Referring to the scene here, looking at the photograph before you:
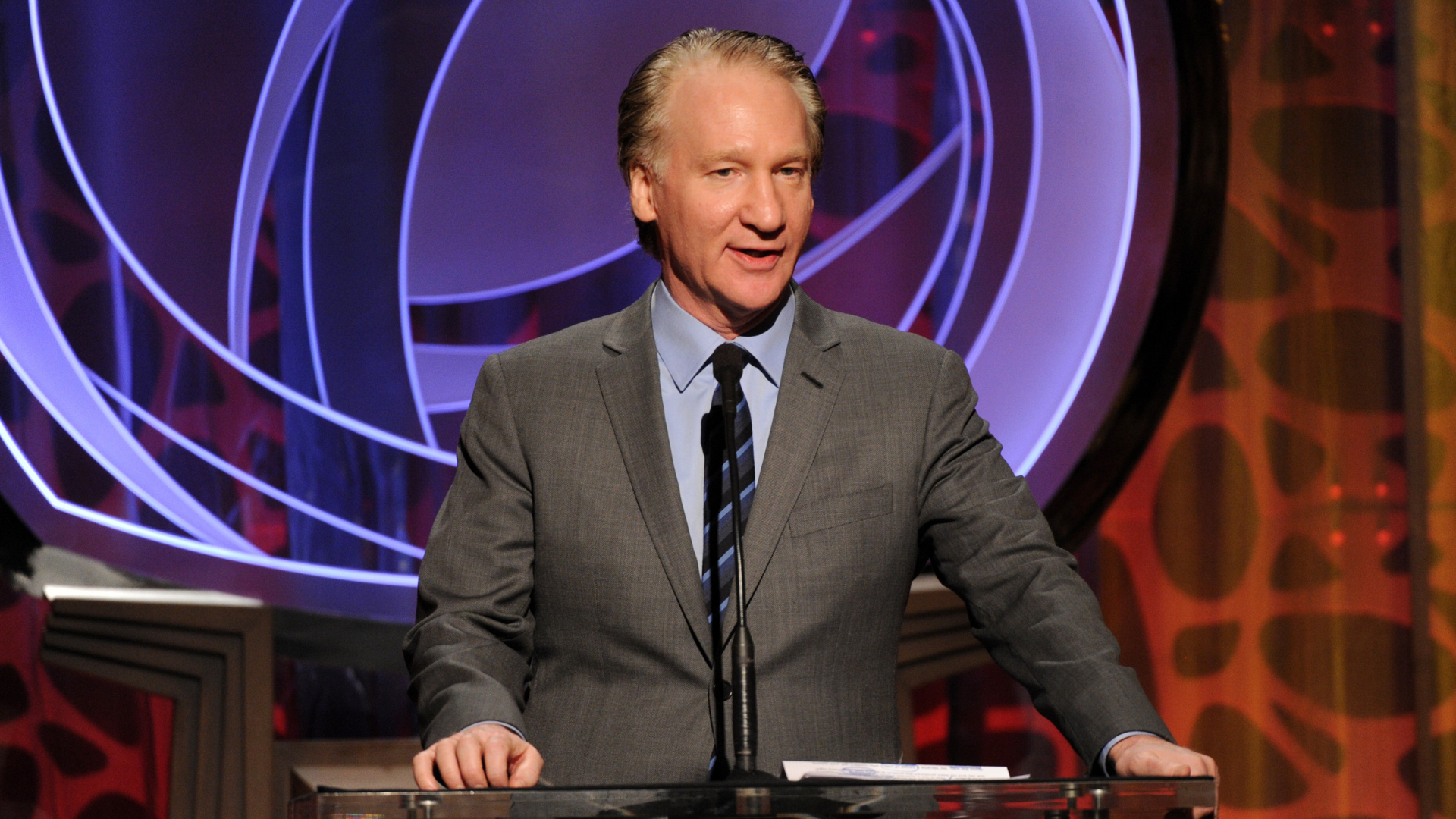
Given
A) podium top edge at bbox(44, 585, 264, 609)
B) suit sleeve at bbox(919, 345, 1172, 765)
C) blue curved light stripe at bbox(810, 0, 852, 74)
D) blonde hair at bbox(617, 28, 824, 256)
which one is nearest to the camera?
suit sleeve at bbox(919, 345, 1172, 765)

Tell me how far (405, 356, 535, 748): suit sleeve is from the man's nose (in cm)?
37

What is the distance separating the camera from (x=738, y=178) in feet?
5.14

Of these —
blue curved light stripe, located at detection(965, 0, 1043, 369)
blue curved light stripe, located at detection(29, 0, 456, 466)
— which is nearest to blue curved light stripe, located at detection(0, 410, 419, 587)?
blue curved light stripe, located at detection(29, 0, 456, 466)

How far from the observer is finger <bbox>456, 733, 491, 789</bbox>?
3.93 feet

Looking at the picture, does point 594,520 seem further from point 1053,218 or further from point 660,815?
point 1053,218

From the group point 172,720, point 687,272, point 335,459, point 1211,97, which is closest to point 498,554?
point 687,272

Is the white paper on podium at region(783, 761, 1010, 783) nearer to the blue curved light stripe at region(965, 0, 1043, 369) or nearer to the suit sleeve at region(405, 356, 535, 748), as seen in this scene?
the suit sleeve at region(405, 356, 535, 748)

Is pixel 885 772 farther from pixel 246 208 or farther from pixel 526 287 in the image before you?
pixel 246 208

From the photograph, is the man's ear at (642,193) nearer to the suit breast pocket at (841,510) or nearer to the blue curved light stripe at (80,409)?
the suit breast pocket at (841,510)

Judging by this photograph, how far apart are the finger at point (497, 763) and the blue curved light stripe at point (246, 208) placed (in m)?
1.65

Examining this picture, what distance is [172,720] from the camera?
2578 mm

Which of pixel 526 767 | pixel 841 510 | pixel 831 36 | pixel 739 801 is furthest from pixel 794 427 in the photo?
pixel 831 36

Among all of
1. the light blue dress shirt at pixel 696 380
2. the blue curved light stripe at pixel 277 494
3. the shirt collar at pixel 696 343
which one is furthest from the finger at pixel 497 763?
the blue curved light stripe at pixel 277 494

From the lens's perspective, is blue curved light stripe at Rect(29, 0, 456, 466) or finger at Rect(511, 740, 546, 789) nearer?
finger at Rect(511, 740, 546, 789)
